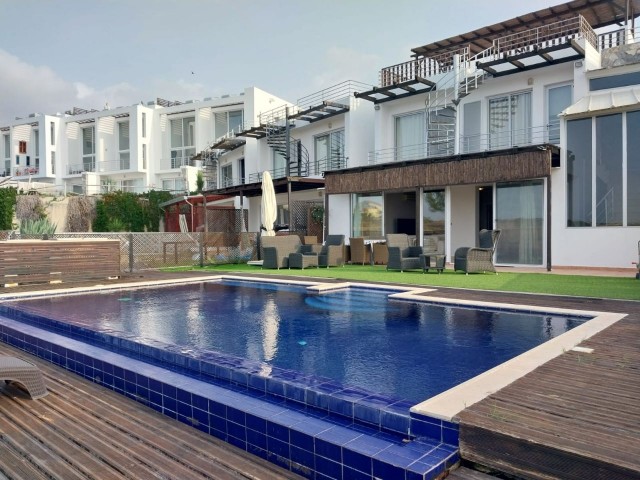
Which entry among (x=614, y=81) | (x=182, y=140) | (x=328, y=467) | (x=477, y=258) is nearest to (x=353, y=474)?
(x=328, y=467)

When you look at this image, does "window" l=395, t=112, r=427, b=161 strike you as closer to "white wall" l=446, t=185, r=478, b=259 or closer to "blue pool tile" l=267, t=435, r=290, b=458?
"white wall" l=446, t=185, r=478, b=259

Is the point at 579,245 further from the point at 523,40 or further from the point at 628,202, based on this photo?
the point at 523,40

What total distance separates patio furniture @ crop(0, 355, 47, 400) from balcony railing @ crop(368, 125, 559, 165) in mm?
13761

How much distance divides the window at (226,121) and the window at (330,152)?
650 inches

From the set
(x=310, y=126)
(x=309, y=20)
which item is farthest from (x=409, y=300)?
(x=310, y=126)

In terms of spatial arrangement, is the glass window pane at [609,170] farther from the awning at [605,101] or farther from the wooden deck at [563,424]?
the wooden deck at [563,424]

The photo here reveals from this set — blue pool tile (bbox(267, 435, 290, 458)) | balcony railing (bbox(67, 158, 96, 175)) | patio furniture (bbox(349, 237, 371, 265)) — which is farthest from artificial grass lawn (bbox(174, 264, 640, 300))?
balcony railing (bbox(67, 158, 96, 175))

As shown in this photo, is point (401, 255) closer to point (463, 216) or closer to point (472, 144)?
point (463, 216)

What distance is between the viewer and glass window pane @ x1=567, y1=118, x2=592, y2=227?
41.3 feet

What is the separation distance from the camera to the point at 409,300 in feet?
24.7

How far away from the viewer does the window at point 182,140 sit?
3938 centimetres

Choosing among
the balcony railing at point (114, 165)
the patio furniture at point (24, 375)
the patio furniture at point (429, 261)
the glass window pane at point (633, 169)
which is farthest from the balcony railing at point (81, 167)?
the patio furniture at point (24, 375)

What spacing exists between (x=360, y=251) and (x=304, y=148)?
321 inches

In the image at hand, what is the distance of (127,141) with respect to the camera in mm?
41969
